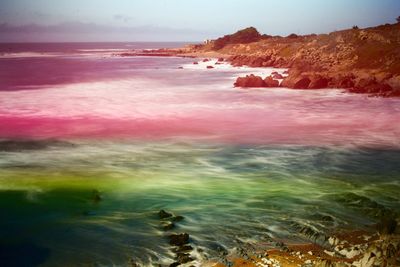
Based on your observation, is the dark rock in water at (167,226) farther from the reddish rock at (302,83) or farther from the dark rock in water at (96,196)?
the reddish rock at (302,83)

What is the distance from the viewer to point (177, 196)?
1159 centimetres

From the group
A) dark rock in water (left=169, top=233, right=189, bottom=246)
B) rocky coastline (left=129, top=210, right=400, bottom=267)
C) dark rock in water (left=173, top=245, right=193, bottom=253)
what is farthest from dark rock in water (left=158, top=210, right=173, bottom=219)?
dark rock in water (left=173, top=245, right=193, bottom=253)

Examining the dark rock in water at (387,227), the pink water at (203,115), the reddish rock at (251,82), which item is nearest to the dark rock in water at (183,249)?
the dark rock in water at (387,227)

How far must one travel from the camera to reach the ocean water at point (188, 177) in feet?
28.7

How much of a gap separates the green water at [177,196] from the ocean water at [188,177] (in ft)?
0.14

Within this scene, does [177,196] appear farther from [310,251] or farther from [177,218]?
[310,251]

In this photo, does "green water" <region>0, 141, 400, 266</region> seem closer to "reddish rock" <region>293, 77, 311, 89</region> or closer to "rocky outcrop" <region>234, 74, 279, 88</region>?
"reddish rock" <region>293, 77, 311, 89</region>

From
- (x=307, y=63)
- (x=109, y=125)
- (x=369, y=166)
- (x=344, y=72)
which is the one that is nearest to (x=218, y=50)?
(x=307, y=63)

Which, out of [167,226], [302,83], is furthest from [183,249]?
[302,83]

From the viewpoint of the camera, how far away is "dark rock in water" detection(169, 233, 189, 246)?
8416mm

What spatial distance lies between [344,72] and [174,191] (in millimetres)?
33851

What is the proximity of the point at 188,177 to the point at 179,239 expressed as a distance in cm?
501

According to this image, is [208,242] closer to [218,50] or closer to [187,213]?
[187,213]

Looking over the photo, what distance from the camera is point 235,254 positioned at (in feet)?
25.5
